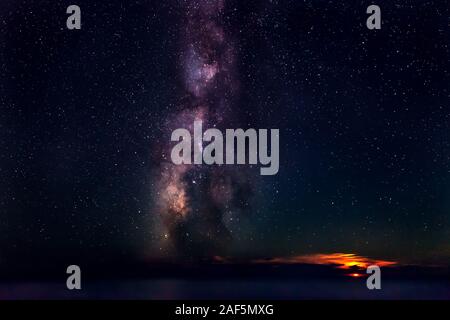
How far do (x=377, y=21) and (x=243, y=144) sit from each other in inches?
66.5

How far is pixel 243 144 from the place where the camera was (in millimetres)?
4996
